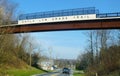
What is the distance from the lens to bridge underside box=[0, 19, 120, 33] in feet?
149

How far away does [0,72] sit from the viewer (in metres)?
26.9

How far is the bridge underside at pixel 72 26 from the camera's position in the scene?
45400 mm

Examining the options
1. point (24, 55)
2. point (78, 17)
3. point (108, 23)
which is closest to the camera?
point (108, 23)

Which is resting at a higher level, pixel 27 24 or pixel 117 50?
pixel 27 24

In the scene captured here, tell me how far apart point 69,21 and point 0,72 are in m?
24.5

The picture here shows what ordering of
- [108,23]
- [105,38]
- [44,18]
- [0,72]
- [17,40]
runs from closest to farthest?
[0,72]
[108,23]
[44,18]
[105,38]
[17,40]

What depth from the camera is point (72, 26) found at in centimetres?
4950

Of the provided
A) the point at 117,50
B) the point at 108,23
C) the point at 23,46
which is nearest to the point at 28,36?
the point at 23,46

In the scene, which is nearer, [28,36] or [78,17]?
[78,17]

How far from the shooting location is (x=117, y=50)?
54.9 meters

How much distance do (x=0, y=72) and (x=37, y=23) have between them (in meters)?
28.1

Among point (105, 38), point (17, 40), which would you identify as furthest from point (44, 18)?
point (17, 40)

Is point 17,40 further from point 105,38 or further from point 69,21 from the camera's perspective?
point 69,21

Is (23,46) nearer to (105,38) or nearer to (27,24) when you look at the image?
(105,38)
